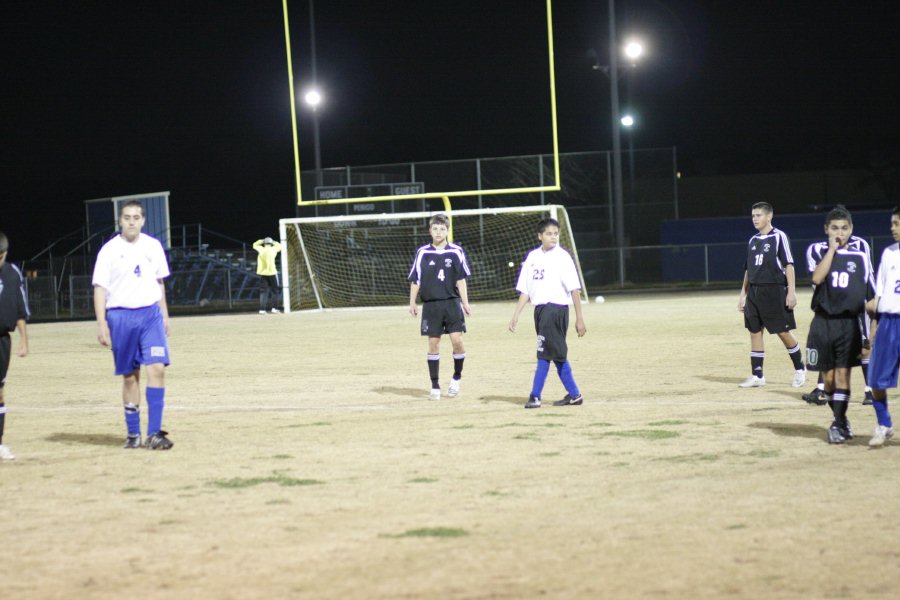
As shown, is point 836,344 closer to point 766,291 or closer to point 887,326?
point 887,326

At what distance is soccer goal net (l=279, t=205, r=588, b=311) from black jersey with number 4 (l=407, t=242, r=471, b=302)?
18.4 metres

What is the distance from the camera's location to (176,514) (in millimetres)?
6715

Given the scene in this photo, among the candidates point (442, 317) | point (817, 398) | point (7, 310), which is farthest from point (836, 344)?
point (7, 310)

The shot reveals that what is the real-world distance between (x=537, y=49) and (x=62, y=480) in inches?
1819

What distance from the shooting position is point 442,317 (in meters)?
12.1

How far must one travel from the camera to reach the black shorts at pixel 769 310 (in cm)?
1242

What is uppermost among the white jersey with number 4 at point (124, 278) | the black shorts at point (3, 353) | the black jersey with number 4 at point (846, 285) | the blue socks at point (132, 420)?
the white jersey with number 4 at point (124, 278)

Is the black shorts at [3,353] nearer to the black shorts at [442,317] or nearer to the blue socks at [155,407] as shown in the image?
the blue socks at [155,407]

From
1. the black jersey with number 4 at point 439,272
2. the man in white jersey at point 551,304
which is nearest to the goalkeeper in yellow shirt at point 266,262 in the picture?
the black jersey with number 4 at point 439,272

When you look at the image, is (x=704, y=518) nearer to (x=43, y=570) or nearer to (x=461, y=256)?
(x=43, y=570)

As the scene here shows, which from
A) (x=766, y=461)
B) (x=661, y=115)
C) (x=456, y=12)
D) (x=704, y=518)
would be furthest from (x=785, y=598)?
(x=661, y=115)

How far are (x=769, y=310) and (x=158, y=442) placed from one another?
21.7 feet

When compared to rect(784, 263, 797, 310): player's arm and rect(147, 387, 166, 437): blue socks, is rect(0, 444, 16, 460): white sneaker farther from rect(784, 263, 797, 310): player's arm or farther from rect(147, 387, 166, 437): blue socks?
rect(784, 263, 797, 310): player's arm

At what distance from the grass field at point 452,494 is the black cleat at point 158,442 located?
125 millimetres
